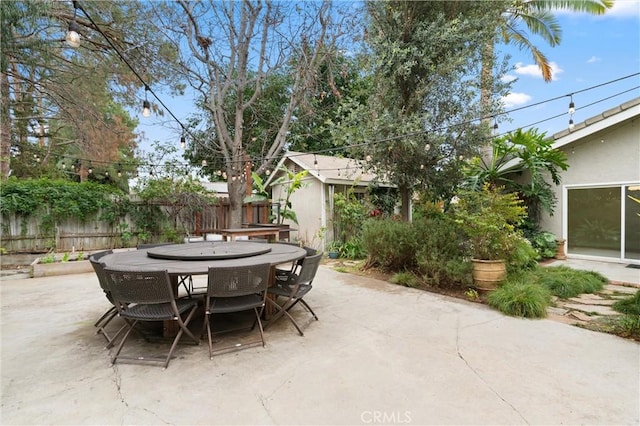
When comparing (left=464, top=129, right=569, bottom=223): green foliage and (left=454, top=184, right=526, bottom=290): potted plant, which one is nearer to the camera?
(left=454, top=184, right=526, bottom=290): potted plant

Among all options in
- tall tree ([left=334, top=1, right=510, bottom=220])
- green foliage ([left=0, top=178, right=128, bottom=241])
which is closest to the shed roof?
tall tree ([left=334, top=1, right=510, bottom=220])

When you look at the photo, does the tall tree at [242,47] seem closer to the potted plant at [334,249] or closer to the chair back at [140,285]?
the potted plant at [334,249]

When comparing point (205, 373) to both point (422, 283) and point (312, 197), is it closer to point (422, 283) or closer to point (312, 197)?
point (422, 283)

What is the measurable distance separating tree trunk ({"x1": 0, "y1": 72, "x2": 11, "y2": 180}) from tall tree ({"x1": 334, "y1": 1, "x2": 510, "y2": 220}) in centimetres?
854

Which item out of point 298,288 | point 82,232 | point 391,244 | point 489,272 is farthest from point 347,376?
point 82,232

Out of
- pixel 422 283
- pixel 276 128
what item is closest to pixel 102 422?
pixel 422 283

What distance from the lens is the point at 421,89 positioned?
6.63 m

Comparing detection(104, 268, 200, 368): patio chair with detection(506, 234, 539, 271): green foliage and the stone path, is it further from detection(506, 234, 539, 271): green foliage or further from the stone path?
detection(506, 234, 539, 271): green foliage

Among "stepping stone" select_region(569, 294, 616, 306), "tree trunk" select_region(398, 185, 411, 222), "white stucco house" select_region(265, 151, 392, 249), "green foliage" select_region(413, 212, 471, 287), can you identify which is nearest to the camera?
"stepping stone" select_region(569, 294, 616, 306)

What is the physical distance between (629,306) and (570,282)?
112 centimetres

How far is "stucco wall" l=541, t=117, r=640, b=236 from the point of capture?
7176 millimetres

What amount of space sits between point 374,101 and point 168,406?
6.80 meters

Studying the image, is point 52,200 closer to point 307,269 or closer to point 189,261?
point 189,261

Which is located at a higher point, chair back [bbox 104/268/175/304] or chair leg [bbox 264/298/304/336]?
chair back [bbox 104/268/175/304]
